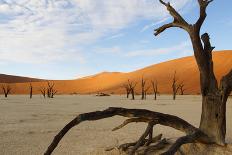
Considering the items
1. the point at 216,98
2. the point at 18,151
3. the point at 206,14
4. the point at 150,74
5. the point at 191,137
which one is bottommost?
the point at 18,151

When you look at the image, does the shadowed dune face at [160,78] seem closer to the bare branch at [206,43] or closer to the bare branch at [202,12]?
the bare branch at [206,43]

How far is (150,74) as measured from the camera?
120 metres

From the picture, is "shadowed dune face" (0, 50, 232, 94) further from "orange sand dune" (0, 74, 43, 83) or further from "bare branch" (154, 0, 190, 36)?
"bare branch" (154, 0, 190, 36)


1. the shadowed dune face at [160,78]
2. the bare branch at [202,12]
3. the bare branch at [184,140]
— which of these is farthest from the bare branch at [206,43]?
the shadowed dune face at [160,78]

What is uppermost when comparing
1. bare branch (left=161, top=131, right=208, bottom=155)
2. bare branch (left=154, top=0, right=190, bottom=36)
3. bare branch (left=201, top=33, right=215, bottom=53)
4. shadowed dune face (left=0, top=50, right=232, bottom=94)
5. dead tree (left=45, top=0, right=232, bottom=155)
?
shadowed dune face (left=0, top=50, right=232, bottom=94)

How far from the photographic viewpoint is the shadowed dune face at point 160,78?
98.8 meters

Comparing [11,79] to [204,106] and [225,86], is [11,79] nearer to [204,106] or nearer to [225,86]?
[204,106]

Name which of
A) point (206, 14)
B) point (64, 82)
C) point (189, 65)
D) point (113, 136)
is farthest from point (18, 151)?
point (64, 82)

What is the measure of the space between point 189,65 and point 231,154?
110111 mm

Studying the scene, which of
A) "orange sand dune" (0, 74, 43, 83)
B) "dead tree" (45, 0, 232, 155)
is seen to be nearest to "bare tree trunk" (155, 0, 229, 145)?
"dead tree" (45, 0, 232, 155)

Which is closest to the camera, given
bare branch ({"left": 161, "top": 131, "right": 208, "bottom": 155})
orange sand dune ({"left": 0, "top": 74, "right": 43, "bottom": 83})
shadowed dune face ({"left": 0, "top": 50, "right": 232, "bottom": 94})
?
bare branch ({"left": 161, "top": 131, "right": 208, "bottom": 155})

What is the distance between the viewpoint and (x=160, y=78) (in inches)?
4321

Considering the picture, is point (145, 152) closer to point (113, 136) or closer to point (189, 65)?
point (113, 136)

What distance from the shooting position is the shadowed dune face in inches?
3890
